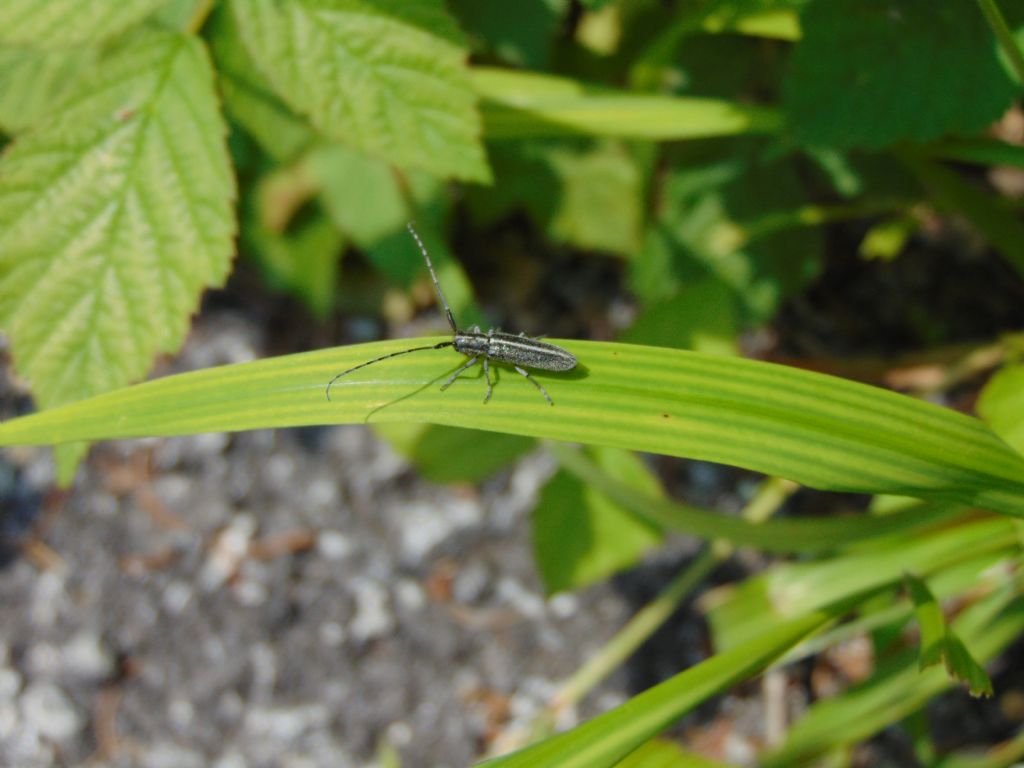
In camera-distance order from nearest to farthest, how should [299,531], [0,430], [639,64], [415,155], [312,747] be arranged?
[0,430] → [415,155] → [639,64] → [312,747] → [299,531]

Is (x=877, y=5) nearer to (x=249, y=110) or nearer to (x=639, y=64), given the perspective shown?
(x=639, y=64)

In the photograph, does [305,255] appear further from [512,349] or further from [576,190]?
[512,349]

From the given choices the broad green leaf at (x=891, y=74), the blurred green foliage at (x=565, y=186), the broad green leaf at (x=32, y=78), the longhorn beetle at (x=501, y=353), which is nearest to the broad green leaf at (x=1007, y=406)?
the blurred green foliage at (x=565, y=186)

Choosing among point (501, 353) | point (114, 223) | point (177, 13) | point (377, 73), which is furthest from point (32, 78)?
point (501, 353)

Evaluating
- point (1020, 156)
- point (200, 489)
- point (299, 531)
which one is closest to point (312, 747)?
point (299, 531)

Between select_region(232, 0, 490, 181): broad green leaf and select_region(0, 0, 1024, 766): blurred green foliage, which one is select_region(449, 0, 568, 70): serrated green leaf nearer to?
select_region(0, 0, 1024, 766): blurred green foliage

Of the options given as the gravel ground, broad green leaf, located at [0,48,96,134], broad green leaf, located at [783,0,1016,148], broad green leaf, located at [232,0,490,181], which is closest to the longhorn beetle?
broad green leaf, located at [232,0,490,181]
